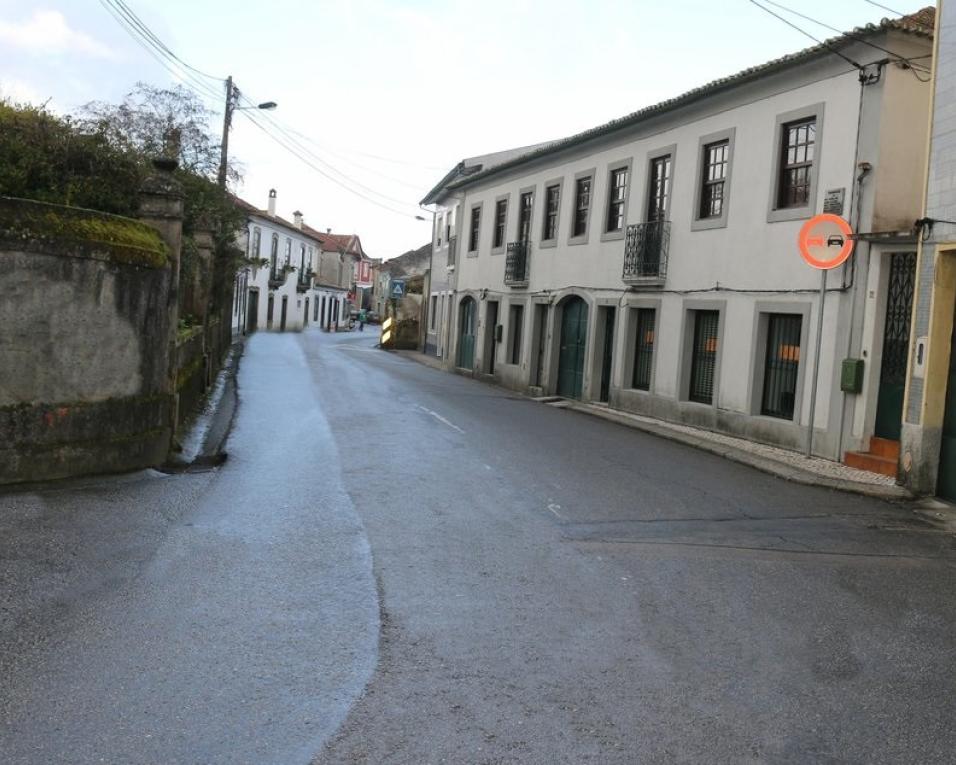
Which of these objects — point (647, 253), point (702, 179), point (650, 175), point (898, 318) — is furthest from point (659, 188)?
point (898, 318)

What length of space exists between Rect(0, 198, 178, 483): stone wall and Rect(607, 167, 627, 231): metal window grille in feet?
41.2

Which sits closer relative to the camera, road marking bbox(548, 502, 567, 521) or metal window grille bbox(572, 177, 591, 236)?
road marking bbox(548, 502, 567, 521)

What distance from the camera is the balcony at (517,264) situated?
24.0m

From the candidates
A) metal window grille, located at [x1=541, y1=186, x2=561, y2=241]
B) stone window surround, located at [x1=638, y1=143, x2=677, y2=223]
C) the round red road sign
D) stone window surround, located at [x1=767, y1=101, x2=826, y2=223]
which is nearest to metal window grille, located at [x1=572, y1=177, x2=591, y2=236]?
metal window grille, located at [x1=541, y1=186, x2=561, y2=241]

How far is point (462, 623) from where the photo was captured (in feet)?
16.4

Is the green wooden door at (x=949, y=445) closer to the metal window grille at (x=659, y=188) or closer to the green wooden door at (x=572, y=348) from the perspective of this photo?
the metal window grille at (x=659, y=188)

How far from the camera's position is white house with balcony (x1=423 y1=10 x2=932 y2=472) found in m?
12.4

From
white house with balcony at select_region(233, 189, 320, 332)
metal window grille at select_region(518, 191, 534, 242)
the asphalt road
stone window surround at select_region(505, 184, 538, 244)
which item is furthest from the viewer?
white house with balcony at select_region(233, 189, 320, 332)

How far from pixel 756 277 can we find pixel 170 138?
39.5ft

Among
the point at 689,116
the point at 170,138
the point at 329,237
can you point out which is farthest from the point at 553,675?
the point at 329,237

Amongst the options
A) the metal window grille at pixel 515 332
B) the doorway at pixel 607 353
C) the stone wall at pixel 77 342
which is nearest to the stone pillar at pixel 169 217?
the stone wall at pixel 77 342

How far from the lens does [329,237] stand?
322 feet

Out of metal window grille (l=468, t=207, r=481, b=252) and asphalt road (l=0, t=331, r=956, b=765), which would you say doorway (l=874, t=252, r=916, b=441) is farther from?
metal window grille (l=468, t=207, r=481, b=252)

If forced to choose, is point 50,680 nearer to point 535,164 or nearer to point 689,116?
point 689,116
